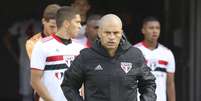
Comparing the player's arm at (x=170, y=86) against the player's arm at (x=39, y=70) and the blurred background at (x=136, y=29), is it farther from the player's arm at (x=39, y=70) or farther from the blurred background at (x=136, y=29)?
the player's arm at (x=39, y=70)

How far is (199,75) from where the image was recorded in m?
8.06

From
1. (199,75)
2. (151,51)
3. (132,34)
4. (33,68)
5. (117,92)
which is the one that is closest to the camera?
(117,92)

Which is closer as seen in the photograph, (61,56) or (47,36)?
(61,56)

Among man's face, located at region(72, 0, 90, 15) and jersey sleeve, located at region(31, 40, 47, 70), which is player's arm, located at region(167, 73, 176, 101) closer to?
man's face, located at region(72, 0, 90, 15)

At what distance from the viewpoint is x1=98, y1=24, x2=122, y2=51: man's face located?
482cm

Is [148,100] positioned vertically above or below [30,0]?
below

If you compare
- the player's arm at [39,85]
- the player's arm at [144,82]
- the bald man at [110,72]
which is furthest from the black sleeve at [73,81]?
the player's arm at [39,85]

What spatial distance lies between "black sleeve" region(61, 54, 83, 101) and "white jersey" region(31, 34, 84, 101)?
67cm

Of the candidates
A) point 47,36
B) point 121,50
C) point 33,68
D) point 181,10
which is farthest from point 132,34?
point 121,50

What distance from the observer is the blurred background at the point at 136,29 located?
814cm

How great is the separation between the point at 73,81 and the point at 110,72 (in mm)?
283

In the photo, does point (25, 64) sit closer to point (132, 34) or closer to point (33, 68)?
point (132, 34)

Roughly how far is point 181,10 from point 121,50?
3746 millimetres

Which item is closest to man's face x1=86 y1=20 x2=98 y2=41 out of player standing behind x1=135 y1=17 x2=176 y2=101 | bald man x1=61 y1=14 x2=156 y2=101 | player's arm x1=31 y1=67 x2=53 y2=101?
player standing behind x1=135 y1=17 x2=176 y2=101
